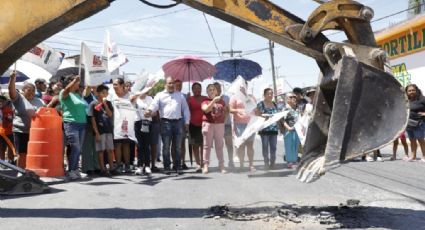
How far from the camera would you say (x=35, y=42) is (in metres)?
5.04

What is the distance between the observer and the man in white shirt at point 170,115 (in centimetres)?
934

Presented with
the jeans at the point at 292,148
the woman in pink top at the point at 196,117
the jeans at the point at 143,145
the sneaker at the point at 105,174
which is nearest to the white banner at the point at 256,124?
the woman in pink top at the point at 196,117

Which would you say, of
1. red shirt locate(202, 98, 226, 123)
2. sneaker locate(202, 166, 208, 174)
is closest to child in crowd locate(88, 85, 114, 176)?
sneaker locate(202, 166, 208, 174)

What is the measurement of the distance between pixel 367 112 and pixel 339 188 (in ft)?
9.99

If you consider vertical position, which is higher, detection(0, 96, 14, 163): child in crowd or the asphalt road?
detection(0, 96, 14, 163): child in crowd

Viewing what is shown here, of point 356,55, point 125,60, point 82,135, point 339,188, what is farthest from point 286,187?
point 125,60

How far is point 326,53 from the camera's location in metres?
4.46

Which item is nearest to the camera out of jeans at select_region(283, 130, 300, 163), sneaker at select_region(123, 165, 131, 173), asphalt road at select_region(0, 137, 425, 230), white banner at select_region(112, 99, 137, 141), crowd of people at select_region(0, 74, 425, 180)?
asphalt road at select_region(0, 137, 425, 230)

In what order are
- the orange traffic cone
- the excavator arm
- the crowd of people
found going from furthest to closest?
the crowd of people
the orange traffic cone
the excavator arm

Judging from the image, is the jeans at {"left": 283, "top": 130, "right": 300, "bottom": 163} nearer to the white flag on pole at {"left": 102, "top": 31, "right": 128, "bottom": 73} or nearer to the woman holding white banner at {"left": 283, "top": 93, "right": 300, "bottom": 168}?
the woman holding white banner at {"left": 283, "top": 93, "right": 300, "bottom": 168}

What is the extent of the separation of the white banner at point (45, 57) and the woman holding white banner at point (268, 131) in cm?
481

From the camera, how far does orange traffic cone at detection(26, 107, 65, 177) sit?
26.1 feet

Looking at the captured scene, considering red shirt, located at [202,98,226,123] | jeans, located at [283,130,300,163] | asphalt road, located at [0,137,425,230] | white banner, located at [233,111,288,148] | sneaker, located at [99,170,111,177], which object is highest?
red shirt, located at [202,98,226,123]

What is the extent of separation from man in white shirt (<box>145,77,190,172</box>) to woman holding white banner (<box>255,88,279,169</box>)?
170cm
